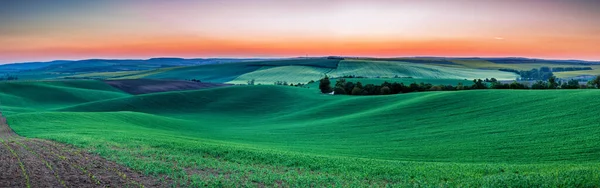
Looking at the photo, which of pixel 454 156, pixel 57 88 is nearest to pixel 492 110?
pixel 454 156

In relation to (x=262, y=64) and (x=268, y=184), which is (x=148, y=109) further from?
(x=262, y=64)

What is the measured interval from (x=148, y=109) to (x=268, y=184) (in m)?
56.9

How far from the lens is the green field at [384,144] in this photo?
626 inches

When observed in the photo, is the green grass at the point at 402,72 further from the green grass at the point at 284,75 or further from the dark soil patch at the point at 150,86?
the dark soil patch at the point at 150,86

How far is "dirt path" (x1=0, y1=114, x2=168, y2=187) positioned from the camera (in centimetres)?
1511

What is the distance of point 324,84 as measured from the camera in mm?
83562

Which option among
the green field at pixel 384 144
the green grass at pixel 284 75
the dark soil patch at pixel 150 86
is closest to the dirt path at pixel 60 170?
the green field at pixel 384 144

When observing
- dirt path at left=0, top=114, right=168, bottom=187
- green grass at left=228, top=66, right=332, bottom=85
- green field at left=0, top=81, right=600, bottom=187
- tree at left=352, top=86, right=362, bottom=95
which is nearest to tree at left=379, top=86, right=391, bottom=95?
tree at left=352, top=86, right=362, bottom=95

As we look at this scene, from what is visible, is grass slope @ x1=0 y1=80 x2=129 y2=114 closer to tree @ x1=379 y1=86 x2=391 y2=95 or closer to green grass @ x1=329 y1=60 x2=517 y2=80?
tree @ x1=379 y1=86 x2=391 y2=95

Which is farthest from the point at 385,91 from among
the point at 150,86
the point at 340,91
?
the point at 150,86

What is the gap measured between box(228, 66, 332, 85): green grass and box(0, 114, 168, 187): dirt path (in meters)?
119

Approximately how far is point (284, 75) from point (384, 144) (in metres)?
127

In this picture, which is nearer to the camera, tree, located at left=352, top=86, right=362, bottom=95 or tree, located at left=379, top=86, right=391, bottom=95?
tree, located at left=379, top=86, right=391, bottom=95

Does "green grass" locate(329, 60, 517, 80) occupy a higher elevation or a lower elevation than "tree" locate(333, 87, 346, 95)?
higher
